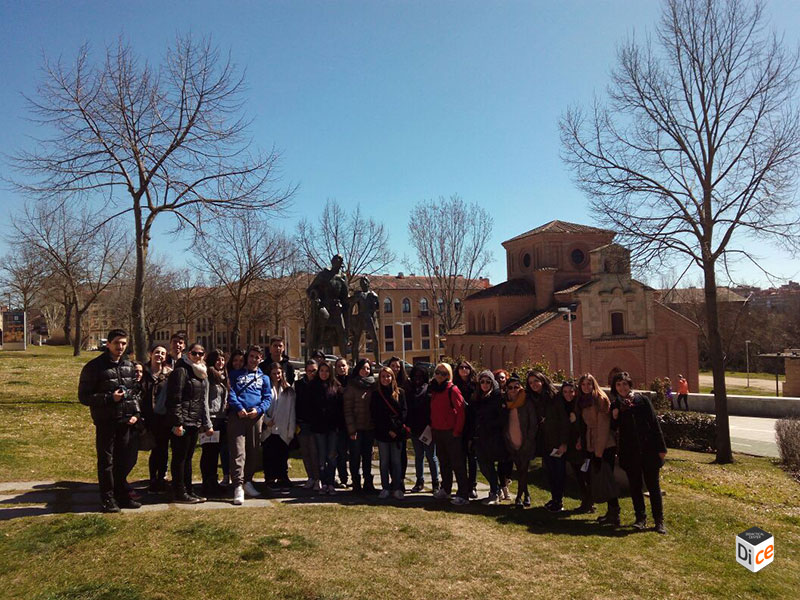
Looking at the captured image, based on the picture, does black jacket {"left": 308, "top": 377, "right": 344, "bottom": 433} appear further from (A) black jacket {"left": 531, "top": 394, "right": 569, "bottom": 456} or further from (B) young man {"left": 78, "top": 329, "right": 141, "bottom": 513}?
(A) black jacket {"left": 531, "top": 394, "right": 569, "bottom": 456}

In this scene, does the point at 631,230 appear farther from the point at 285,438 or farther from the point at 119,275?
the point at 119,275

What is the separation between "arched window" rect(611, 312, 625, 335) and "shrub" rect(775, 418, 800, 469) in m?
22.6

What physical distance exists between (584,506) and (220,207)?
10617mm

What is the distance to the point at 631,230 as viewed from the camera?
14523 mm

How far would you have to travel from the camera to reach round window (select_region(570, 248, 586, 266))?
135 ft

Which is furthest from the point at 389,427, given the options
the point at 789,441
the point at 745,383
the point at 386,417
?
the point at 745,383

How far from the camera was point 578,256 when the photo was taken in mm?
41281

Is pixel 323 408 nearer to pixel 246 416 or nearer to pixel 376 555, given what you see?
pixel 246 416

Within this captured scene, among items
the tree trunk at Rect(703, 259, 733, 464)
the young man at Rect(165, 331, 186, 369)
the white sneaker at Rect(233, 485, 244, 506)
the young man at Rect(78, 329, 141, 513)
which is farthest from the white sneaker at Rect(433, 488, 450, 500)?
the tree trunk at Rect(703, 259, 733, 464)

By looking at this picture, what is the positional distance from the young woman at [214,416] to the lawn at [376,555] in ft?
2.97

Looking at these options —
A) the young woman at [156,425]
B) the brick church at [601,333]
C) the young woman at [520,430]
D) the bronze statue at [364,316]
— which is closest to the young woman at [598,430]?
the young woman at [520,430]

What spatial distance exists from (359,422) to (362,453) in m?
0.47

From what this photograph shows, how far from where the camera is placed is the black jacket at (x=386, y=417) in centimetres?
698

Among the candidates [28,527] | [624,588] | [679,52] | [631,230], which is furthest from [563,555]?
[679,52]
